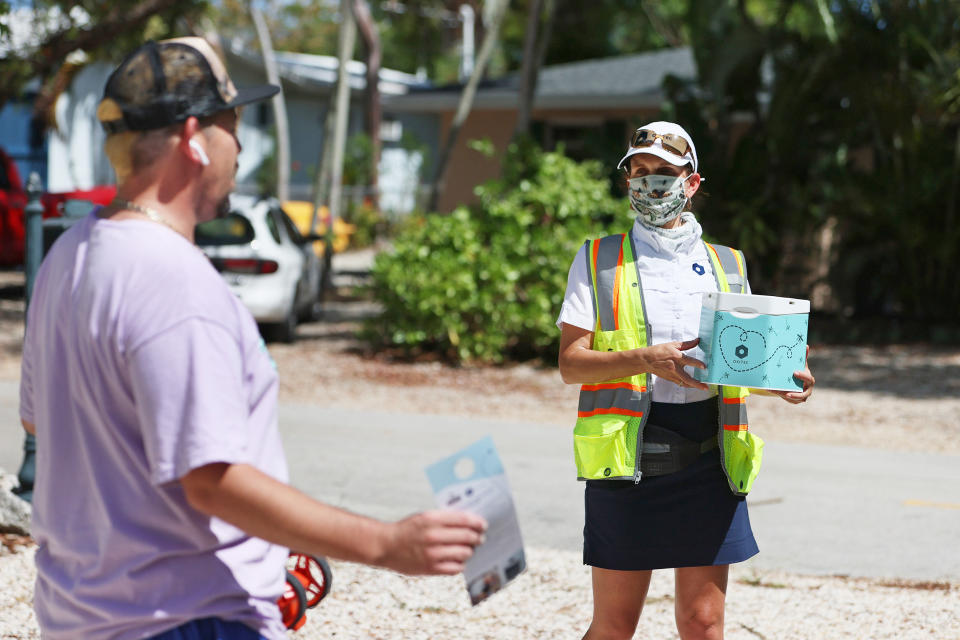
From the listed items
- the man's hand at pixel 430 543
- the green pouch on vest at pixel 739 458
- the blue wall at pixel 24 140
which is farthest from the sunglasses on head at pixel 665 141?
the blue wall at pixel 24 140

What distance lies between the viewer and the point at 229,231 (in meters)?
12.6

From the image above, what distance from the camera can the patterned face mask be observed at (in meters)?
3.22

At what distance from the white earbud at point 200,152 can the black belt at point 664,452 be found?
167 centimetres

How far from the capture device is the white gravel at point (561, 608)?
14.9 ft

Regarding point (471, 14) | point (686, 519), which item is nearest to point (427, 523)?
point (686, 519)

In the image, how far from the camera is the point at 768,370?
9.61 ft

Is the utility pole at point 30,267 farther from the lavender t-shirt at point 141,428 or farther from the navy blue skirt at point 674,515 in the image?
the lavender t-shirt at point 141,428

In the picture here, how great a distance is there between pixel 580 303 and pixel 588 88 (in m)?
19.7

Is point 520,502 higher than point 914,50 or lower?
lower

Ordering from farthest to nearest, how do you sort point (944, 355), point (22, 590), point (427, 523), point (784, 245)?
point (784, 245) → point (944, 355) → point (22, 590) → point (427, 523)

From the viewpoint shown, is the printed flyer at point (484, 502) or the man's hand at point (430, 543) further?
the printed flyer at point (484, 502)

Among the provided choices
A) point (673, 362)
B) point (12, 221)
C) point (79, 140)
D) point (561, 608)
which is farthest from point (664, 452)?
point (79, 140)

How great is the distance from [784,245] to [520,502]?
418 inches

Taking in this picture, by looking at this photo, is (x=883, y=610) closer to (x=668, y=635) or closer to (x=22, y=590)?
(x=668, y=635)
